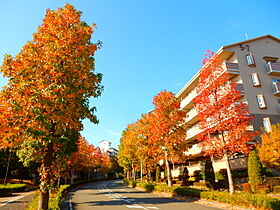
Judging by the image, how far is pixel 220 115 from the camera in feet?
49.6

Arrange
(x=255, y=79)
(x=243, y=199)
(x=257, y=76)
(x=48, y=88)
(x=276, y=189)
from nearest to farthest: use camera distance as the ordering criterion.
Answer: (x=48, y=88)
(x=243, y=199)
(x=276, y=189)
(x=255, y=79)
(x=257, y=76)

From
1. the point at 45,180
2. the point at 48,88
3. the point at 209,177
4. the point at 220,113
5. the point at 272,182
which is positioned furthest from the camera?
the point at 209,177

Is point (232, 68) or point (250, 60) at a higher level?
point (250, 60)

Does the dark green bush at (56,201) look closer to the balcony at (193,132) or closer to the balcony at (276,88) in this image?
the balcony at (193,132)

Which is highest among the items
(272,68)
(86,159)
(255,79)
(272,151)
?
(272,68)

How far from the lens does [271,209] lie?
9445 mm

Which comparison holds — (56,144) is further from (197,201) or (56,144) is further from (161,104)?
(161,104)

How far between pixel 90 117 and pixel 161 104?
13.4 metres

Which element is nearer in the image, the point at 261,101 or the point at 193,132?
the point at 261,101

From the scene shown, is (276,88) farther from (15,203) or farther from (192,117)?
(15,203)

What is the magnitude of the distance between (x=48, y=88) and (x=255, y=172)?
18.4 meters

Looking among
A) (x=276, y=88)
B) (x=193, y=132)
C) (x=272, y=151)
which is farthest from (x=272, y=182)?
(x=193, y=132)

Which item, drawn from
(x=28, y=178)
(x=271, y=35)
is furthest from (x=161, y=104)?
(x=28, y=178)

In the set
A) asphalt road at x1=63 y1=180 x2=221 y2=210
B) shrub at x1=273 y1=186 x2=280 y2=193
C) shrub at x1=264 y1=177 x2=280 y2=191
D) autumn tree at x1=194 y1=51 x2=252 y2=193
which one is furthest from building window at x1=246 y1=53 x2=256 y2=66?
asphalt road at x1=63 y1=180 x2=221 y2=210
